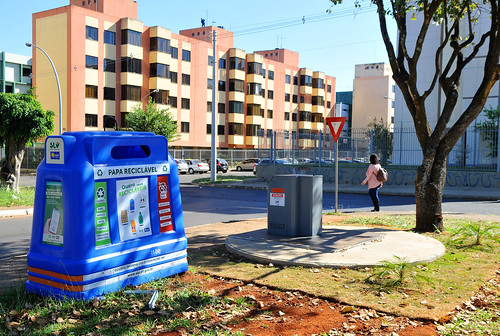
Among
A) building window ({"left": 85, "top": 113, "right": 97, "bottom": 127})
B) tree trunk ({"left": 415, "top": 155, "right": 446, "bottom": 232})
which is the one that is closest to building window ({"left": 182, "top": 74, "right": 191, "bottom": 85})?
building window ({"left": 85, "top": 113, "right": 97, "bottom": 127})

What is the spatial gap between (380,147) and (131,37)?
33717mm

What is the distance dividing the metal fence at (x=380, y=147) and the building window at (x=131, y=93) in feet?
86.1

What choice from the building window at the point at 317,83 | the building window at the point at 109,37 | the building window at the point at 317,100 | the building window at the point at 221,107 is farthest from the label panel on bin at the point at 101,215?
the building window at the point at 317,83

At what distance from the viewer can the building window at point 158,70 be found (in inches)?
2073

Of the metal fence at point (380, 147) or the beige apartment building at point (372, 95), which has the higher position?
the beige apartment building at point (372, 95)

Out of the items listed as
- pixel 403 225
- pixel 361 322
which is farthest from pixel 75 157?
pixel 403 225

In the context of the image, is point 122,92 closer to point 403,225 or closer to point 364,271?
point 403,225

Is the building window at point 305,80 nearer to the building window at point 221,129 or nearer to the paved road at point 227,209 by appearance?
the building window at point 221,129

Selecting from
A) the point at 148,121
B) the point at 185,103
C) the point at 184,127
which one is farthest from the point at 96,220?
the point at 185,103

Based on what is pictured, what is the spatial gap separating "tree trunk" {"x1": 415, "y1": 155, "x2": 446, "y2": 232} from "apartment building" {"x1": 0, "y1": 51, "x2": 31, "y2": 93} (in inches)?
2314

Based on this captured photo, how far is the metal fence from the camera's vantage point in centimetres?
2234

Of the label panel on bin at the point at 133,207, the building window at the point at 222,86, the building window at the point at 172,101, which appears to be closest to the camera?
the label panel on bin at the point at 133,207

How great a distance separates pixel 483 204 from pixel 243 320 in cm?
1520

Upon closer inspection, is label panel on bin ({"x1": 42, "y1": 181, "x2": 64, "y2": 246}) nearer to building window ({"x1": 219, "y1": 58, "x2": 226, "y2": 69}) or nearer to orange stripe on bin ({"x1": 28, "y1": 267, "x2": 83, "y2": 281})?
A: orange stripe on bin ({"x1": 28, "y1": 267, "x2": 83, "y2": 281})
